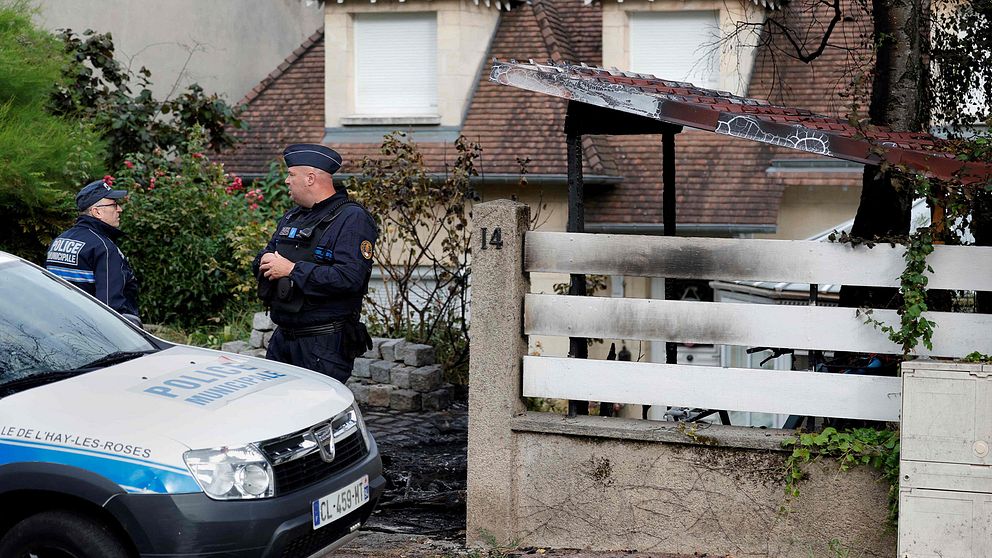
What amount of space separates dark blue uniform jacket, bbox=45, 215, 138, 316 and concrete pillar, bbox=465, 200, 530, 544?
257 cm

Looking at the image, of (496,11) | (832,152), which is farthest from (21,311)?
(496,11)

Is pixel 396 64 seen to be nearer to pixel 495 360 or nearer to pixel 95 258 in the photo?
pixel 95 258

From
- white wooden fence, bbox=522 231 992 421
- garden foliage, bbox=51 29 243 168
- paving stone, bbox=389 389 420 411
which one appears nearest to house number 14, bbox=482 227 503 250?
white wooden fence, bbox=522 231 992 421

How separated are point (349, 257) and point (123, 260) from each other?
1866 mm

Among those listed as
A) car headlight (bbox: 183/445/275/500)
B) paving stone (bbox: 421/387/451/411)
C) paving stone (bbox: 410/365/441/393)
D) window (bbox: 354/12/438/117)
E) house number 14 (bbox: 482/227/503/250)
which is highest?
window (bbox: 354/12/438/117)

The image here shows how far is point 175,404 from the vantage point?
4.46m

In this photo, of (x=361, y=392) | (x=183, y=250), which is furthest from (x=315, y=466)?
(x=183, y=250)

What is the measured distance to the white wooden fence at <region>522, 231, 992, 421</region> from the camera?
528 centimetres

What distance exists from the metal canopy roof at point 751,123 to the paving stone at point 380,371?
490cm

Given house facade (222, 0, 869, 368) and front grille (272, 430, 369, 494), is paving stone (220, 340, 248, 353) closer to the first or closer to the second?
front grille (272, 430, 369, 494)

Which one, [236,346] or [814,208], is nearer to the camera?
[236,346]

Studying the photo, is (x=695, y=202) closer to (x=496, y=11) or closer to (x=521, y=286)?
(x=496, y=11)

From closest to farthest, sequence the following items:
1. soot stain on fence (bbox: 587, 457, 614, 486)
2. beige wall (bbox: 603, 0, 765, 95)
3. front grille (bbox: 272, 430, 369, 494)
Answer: front grille (bbox: 272, 430, 369, 494), soot stain on fence (bbox: 587, 457, 614, 486), beige wall (bbox: 603, 0, 765, 95)

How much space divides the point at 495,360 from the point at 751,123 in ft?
5.68
